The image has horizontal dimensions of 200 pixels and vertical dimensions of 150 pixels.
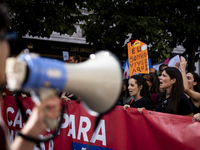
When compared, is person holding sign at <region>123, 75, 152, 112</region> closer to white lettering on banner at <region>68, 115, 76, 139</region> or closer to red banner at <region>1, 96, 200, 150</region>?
red banner at <region>1, 96, 200, 150</region>

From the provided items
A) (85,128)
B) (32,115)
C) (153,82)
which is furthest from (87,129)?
(32,115)

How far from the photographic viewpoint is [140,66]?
222 inches

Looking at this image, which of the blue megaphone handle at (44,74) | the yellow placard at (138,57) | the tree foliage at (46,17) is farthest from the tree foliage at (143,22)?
the blue megaphone handle at (44,74)

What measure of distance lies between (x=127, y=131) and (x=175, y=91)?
0.78 meters

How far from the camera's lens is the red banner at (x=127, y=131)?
2.71 m

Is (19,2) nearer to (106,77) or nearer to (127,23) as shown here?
(127,23)

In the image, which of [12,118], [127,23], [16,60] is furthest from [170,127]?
[127,23]

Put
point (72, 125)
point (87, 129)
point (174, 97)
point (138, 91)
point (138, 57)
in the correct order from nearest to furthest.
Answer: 1. point (174, 97)
2. point (87, 129)
3. point (72, 125)
4. point (138, 91)
5. point (138, 57)

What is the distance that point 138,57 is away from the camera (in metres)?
5.84

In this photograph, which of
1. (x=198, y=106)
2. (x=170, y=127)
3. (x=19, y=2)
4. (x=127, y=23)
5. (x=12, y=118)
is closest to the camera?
(x=170, y=127)

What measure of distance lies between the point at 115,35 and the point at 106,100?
784 cm

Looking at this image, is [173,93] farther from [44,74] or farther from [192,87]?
[44,74]

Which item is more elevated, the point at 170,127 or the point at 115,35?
the point at 115,35

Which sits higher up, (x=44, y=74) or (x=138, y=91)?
(x=44, y=74)
